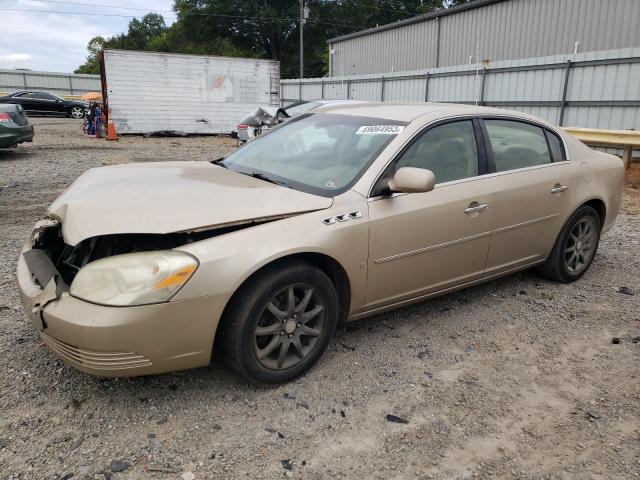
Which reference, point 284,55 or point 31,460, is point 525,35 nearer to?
point 31,460

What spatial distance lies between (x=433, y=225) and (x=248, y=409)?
161 centimetres

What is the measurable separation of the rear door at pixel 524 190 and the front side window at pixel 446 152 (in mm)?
183

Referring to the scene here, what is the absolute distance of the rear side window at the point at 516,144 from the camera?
389 centimetres

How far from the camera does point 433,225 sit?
3.38 metres

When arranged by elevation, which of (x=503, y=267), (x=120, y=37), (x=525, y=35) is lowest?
(x=503, y=267)

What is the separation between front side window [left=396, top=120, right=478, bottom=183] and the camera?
3428mm

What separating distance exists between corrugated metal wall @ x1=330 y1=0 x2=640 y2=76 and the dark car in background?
50.2ft

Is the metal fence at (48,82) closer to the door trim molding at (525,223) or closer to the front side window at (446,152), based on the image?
the front side window at (446,152)

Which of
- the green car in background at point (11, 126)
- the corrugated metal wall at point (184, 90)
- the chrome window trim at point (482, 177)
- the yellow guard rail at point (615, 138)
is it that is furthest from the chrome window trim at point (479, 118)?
the corrugated metal wall at point (184, 90)

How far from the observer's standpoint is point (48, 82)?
37000 millimetres

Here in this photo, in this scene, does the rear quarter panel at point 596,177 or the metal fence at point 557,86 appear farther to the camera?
the metal fence at point 557,86

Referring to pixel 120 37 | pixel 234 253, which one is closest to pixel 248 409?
pixel 234 253

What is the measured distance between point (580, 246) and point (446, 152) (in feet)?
6.08

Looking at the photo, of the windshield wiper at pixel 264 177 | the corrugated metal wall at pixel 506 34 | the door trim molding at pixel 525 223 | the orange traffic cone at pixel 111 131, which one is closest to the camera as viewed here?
the windshield wiper at pixel 264 177
